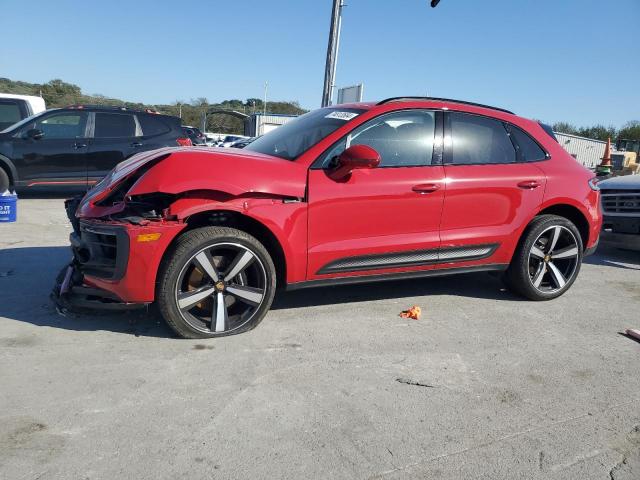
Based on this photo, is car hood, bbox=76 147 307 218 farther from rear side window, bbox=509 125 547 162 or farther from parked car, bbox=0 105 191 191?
parked car, bbox=0 105 191 191

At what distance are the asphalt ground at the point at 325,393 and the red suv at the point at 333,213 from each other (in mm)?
355

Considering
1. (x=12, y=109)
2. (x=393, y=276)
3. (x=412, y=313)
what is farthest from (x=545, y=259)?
(x=12, y=109)

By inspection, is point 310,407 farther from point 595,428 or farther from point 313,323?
point 595,428

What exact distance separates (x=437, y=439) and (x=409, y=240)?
6.06 feet

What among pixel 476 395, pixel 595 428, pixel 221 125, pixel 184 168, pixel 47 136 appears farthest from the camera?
pixel 221 125

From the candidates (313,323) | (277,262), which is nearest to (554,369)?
(313,323)

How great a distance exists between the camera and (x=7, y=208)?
720 centimetres

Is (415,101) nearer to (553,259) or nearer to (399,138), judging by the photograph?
(399,138)

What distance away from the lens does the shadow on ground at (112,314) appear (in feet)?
12.7

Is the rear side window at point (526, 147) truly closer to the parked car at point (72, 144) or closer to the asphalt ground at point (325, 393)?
the asphalt ground at point (325, 393)

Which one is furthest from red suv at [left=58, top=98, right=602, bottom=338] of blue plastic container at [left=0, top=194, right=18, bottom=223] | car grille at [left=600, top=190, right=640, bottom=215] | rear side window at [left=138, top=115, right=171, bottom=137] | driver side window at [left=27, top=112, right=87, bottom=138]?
driver side window at [left=27, top=112, right=87, bottom=138]

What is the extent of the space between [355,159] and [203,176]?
3.44 feet

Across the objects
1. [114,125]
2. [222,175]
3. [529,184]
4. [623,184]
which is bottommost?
[222,175]

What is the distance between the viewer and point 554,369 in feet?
11.5
